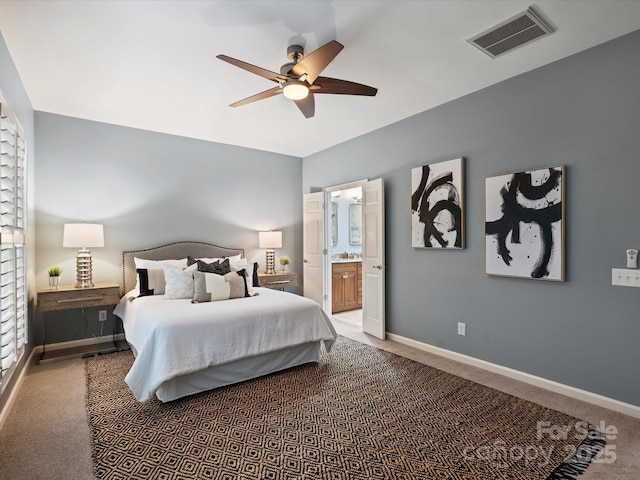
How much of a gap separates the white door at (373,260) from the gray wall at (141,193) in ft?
5.65

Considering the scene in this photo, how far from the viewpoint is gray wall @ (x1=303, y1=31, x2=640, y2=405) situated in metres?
2.54

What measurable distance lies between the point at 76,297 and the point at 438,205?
3.96 metres

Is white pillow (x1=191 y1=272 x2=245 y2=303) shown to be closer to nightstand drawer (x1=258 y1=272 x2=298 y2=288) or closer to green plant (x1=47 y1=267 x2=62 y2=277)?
nightstand drawer (x1=258 y1=272 x2=298 y2=288)

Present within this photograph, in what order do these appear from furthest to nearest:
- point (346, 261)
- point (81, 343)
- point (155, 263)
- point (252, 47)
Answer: point (346, 261), point (155, 263), point (81, 343), point (252, 47)

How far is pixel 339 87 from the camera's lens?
270 cm

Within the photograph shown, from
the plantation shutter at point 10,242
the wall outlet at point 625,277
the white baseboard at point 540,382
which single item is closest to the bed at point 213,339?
the plantation shutter at point 10,242

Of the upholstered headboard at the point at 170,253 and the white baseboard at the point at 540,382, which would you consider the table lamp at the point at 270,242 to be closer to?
the upholstered headboard at the point at 170,253

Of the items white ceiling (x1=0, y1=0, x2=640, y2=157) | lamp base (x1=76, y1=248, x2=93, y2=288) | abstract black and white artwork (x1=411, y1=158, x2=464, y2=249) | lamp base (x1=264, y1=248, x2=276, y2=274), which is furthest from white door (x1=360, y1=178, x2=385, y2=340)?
lamp base (x1=76, y1=248, x2=93, y2=288)

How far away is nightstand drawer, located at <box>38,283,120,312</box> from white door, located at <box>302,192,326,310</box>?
9.09 ft

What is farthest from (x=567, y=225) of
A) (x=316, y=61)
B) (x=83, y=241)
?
(x=83, y=241)

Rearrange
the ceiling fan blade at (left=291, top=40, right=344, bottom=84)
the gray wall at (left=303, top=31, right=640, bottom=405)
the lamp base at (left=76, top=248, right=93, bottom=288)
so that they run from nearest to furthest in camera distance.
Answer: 1. the ceiling fan blade at (left=291, top=40, right=344, bottom=84)
2. the gray wall at (left=303, top=31, right=640, bottom=405)
3. the lamp base at (left=76, top=248, right=93, bottom=288)

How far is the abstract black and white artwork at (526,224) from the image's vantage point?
9.30 ft

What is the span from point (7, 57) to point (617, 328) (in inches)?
A: 198

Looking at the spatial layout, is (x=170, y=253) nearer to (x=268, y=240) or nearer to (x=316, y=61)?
(x=268, y=240)
